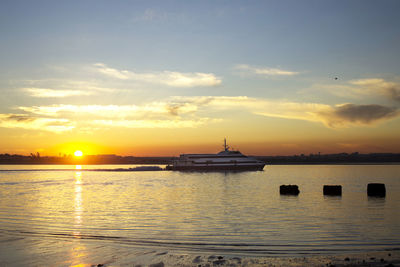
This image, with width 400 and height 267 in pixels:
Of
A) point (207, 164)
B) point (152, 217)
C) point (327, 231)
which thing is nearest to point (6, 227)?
point (152, 217)

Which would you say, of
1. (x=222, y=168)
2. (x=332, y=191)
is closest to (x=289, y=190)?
(x=332, y=191)

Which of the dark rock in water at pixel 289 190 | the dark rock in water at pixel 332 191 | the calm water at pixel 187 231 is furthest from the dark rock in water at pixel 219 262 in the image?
the dark rock in water at pixel 332 191

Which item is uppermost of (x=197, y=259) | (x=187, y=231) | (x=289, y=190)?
(x=197, y=259)

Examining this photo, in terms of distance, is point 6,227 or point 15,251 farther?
point 6,227

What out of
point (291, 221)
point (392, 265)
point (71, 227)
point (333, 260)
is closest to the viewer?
point (392, 265)

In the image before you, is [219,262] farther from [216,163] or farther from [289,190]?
[216,163]

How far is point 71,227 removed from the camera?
81.3 feet

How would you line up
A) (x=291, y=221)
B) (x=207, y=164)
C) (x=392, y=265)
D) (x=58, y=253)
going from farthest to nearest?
(x=207, y=164)
(x=291, y=221)
(x=58, y=253)
(x=392, y=265)

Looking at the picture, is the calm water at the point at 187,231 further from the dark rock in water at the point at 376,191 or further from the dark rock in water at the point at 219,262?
the dark rock in water at the point at 376,191

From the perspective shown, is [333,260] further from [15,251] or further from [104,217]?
[104,217]

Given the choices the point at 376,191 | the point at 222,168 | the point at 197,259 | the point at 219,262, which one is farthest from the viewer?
the point at 222,168

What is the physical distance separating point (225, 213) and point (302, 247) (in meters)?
13.1

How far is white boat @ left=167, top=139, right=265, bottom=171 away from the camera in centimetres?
16275

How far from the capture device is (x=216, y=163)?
165125 millimetres
